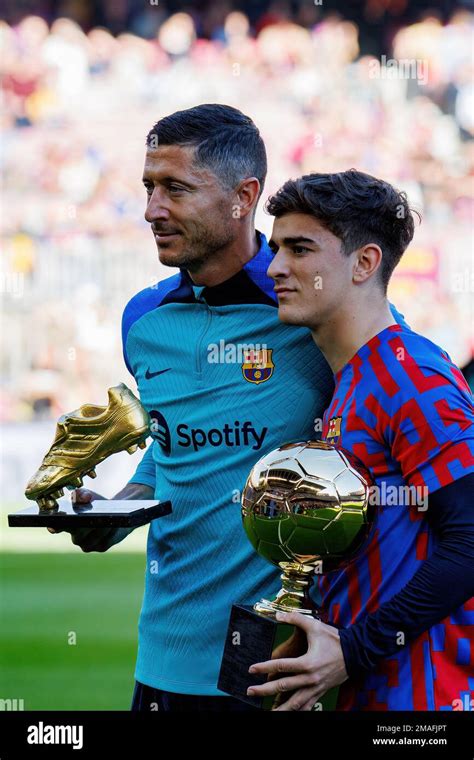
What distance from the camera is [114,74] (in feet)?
44.1

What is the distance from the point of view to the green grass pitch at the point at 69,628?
491cm

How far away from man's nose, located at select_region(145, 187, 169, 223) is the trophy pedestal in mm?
815

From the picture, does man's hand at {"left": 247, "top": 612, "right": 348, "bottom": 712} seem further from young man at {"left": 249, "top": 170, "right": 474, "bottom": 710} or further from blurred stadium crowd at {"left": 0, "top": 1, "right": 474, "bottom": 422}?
blurred stadium crowd at {"left": 0, "top": 1, "right": 474, "bottom": 422}

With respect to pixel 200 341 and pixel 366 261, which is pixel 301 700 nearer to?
pixel 366 261

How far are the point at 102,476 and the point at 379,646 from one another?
7.33 meters

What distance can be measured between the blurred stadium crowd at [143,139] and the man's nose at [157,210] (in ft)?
29.5

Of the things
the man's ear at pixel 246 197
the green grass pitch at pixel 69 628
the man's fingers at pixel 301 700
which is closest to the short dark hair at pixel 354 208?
the man's ear at pixel 246 197

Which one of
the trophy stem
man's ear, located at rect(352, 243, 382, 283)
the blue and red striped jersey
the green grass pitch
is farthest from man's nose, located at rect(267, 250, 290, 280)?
Result: the green grass pitch

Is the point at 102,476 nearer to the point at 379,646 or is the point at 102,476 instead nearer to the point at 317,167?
the point at 317,167

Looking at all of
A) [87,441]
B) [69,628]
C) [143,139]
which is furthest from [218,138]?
[143,139]

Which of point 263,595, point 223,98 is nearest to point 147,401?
point 263,595

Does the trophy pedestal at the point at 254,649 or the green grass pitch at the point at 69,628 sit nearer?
the trophy pedestal at the point at 254,649

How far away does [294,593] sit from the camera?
5.67ft

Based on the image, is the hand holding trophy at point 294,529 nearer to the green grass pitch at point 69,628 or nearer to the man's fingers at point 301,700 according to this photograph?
the man's fingers at point 301,700
